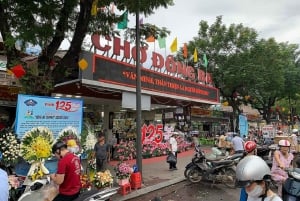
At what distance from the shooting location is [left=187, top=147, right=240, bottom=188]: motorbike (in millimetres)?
10875

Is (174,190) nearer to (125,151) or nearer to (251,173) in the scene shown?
(125,151)

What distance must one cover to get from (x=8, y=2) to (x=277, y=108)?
43.3 m

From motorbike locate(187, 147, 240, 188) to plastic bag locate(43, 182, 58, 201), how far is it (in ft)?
21.5

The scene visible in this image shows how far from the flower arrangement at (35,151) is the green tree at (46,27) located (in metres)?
1.66

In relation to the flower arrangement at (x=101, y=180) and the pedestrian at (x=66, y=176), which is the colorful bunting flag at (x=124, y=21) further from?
the pedestrian at (x=66, y=176)

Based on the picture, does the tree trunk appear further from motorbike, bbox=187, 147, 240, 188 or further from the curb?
motorbike, bbox=187, 147, 240, 188

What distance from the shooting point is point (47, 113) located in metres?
7.80

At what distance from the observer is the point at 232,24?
2708 cm

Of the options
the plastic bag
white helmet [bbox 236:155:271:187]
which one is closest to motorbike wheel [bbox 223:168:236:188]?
the plastic bag

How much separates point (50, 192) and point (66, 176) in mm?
426

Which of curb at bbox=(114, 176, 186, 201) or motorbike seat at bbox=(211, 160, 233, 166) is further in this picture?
motorbike seat at bbox=(211, 160, 233, 166)

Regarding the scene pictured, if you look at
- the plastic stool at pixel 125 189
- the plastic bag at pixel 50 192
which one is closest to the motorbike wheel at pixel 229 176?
the plastic stool at pixel 125 189

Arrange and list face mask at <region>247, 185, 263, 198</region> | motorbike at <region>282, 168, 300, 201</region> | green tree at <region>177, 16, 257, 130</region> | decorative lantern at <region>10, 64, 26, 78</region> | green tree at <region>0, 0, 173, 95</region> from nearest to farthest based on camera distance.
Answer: face mask at <region>247, 185, 263, 198</region> < motorbike at <region>282, 168, 300, 201</region> < decorative lantern at <region>10, 64, 26, 78</region> < green tree at <region>0, 0, 173, 95</region> < green tree at <region>177, 16, 257, 130</region>

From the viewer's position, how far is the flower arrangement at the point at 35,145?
6883mm
